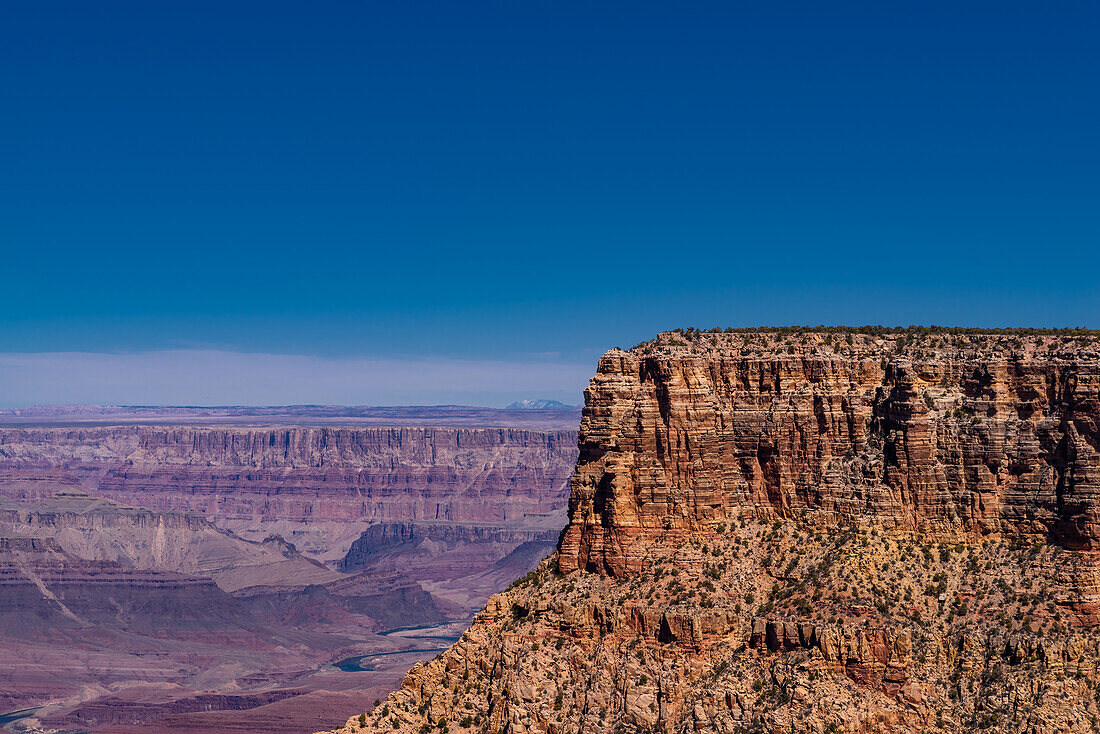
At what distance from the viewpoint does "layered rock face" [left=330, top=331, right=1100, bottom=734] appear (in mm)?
65188

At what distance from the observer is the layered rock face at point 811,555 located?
65188 millimetres

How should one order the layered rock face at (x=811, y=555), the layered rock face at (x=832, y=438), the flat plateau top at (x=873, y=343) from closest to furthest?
the layered rock face at (x=811, y=555) → the layered rock face at (x=832, y=438) → the flat plateau top at (x=873, y=343)

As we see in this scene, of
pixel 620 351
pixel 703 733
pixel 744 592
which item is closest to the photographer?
pixel 703 733

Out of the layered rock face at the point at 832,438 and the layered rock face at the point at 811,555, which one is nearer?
the layered rock face at the point at 811,555

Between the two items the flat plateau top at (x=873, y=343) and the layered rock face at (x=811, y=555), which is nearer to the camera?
the layered rock face at (x=811, y=555)

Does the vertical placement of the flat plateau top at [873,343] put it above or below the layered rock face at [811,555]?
above

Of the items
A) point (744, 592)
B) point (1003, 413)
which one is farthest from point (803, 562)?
point (1003, 413)

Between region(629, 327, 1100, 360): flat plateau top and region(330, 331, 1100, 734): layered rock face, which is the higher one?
region(629, 327, 1100, 360): flat plateau top

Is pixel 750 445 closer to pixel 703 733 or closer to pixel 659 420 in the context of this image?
pixel 659 420

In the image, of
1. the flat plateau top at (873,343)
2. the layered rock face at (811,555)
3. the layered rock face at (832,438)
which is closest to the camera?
the layered rock face at (811,555)

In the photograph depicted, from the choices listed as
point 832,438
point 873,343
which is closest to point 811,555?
point 832,438

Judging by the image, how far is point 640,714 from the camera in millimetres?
67375

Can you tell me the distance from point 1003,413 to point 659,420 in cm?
1776

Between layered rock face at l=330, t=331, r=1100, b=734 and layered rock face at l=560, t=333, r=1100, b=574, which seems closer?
layered rock face at l=330, t=331, r=1100, b=734
